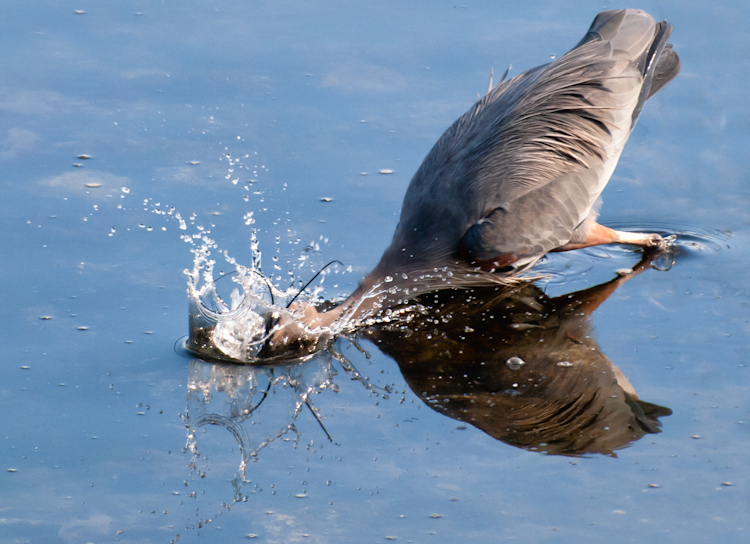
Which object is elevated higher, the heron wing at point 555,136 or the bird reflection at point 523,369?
the heron wing at point 555,136

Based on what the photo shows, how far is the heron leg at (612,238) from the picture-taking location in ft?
21.4

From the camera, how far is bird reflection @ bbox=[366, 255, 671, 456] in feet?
16.4

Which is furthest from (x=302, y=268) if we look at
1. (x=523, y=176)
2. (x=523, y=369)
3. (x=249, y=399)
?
(x=523, y=369)

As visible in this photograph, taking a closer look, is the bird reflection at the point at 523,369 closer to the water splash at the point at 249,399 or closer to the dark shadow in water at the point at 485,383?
the dark shadow in water at the point at 485,383

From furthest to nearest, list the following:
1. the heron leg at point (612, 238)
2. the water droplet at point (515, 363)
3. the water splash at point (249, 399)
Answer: the heron leg at point (612, 238), the water droplet at point (515, 363), the water splash at point (249, 399)

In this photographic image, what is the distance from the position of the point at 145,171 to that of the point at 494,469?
360cm

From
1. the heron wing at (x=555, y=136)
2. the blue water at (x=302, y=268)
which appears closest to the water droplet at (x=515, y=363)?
the blue water at (x=302, y=268)

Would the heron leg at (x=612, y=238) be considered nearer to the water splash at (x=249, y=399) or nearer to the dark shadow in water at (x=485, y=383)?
the dark shadow in water at (x=485, y=383)

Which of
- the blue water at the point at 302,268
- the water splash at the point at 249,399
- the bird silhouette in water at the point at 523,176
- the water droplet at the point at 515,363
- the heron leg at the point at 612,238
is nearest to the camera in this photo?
the blue water at the point at 302,268

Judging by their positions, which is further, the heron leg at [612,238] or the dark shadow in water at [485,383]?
the heron leg at [612,238]

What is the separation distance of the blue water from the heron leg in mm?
127

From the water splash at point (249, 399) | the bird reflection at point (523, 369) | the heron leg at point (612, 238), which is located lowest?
the water splash at point (249, 399)

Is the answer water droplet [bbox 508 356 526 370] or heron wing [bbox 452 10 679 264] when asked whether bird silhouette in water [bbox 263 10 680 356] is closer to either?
heron wing [bbox 452 10 679 264]

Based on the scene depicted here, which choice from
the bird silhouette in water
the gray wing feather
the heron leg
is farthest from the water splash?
the heron leg
